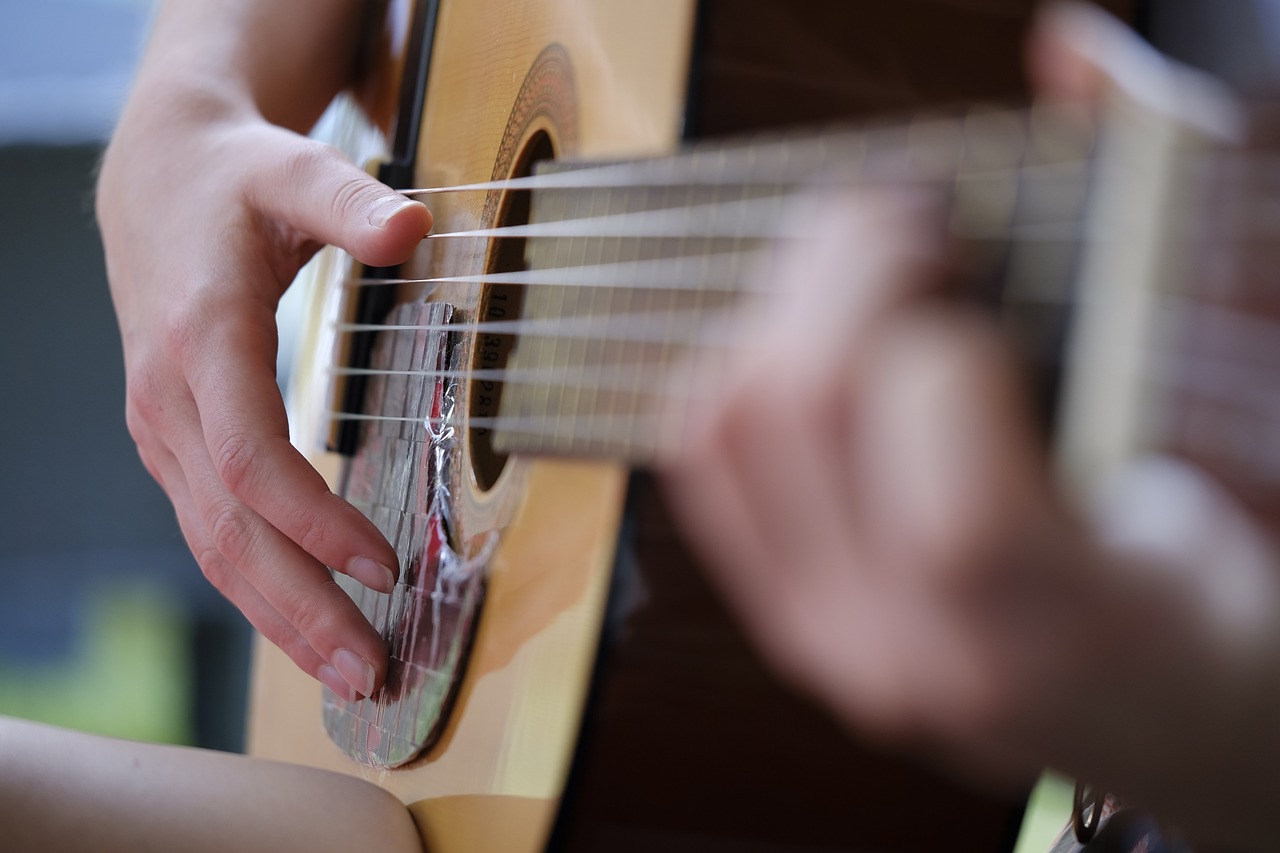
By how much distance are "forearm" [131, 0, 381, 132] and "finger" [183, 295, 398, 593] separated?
22 cm

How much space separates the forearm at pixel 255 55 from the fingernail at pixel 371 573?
35cm

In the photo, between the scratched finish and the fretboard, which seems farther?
the scratched finish

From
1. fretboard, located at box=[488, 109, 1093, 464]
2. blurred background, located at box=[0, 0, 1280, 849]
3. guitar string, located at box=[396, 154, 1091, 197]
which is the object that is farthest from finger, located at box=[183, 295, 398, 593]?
blurred background, located at box=[0, 0, 1280, 849]

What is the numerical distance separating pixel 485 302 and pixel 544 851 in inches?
10.0

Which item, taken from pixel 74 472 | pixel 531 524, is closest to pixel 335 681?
pixel 531 524

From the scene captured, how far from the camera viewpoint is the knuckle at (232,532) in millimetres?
583

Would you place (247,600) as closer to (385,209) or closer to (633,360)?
(385,209)

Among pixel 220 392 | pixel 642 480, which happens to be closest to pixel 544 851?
pixel 642 480

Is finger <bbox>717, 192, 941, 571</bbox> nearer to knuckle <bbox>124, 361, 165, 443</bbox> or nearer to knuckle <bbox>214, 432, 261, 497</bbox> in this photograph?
knuckle <bbox>214, 432, 261, 497</bbox>

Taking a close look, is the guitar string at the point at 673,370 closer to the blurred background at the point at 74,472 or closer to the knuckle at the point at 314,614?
the knuckle at the point at 314,614

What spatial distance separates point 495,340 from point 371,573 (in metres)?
0.15

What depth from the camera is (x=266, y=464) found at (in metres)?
0.56

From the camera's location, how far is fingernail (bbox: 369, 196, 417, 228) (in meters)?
0.52

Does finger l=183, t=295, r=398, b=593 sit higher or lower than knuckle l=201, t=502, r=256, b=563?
higher
